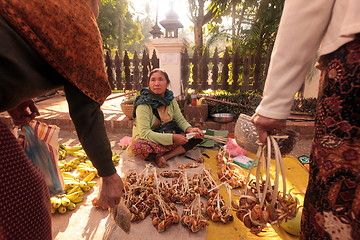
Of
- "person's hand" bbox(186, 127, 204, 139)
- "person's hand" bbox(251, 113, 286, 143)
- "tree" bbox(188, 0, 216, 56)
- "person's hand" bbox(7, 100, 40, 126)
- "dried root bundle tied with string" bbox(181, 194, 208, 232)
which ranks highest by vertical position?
"tree" bbox(188, 0, 216, 56)

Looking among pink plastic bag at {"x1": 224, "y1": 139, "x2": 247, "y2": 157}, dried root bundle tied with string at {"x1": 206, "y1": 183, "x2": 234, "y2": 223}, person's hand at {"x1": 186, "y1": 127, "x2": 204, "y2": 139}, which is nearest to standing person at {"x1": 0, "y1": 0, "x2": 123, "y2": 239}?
dried root bundle tied with string at {"x1": 206, "y1": 183, "x2": 234, "y2": 223}

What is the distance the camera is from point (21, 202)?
69cm

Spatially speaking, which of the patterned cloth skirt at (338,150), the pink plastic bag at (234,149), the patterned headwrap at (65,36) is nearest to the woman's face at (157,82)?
the pink plastic bag at (234,149)

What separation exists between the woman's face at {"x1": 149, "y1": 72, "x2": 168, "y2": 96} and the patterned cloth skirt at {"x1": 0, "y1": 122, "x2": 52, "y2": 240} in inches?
89.6

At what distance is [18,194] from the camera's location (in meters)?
0.68

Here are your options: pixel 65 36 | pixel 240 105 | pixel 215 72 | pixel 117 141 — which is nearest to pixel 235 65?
pixel 215 72

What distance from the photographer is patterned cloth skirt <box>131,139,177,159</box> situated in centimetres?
286

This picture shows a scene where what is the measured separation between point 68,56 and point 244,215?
1159 millimetres

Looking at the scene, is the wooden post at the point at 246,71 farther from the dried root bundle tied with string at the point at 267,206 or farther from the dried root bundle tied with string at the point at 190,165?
the dried root bundle tied with string at the point at 267,206

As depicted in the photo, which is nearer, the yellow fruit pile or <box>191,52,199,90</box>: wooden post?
the yellow fruit pile

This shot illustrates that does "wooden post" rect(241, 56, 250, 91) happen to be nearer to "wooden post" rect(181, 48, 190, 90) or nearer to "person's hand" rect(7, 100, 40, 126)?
"wooden post" rect(181, 48, 190, 90)

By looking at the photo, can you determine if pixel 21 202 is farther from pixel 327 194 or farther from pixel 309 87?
A: pixel 309 87

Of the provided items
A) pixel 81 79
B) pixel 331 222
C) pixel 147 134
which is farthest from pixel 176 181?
pixel 81 79

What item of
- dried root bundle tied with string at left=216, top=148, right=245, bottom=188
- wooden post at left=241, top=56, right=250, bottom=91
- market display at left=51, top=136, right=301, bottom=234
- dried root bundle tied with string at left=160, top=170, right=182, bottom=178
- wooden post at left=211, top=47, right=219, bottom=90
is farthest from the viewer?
wooden post at left=211, top=47, right=219, bottom=90
